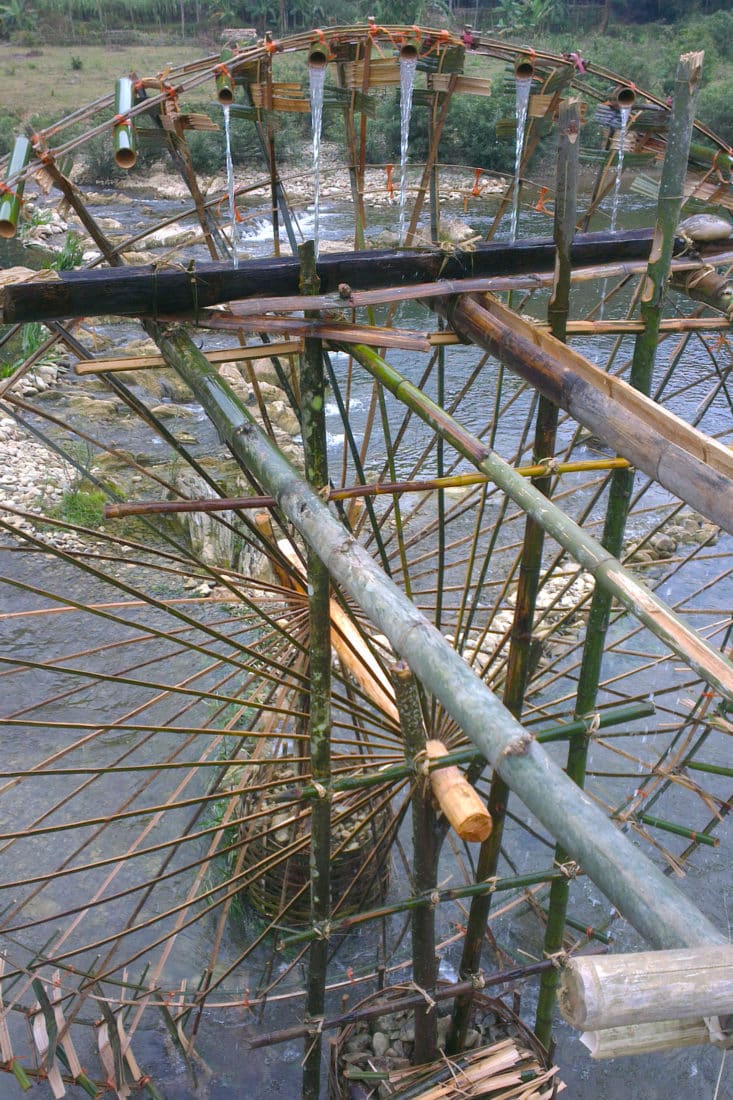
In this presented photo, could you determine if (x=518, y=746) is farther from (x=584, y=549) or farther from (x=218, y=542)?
(x=218, y=542)

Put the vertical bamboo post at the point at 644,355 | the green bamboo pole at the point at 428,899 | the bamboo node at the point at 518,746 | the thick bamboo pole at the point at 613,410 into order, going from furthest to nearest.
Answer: the green bamboo pole at the point at 428,899 < the vertical bamboo post at the point at 644,355 < the thick bamboo pole at the point at 613,410 < the bamboo node at the point at 518,746

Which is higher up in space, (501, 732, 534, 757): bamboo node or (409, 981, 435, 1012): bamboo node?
(501, 732, 534, 757): bamboo node

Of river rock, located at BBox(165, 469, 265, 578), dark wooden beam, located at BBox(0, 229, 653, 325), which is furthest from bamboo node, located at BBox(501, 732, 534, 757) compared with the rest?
river rock, located at BBox(165, 469, 265, 578)

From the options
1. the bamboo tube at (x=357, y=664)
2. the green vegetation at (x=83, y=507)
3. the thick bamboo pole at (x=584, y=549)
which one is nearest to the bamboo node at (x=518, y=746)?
the thick bamboo pole at (x=584, y=549)

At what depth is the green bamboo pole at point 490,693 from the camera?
1301mm

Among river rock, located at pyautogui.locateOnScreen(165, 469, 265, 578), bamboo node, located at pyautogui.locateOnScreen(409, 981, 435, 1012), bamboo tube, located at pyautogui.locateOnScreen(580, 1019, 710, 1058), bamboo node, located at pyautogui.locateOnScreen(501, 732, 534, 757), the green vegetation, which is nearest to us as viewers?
bamboo tube, located at pyautogui.locateOnScreen(580, 1019, 710, 1058)

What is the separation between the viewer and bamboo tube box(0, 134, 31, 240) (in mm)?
2805

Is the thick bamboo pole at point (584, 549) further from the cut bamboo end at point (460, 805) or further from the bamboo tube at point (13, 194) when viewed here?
the bamboo tube at point (13, 194)

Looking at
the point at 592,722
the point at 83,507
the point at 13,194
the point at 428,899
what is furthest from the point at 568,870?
the point at 83,507

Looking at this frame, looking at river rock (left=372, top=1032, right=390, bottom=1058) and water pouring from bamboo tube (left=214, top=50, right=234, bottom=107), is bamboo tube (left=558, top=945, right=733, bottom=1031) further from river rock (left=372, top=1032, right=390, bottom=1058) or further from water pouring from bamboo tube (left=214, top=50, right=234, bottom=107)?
water pouring from bamboo tube (left=214, top=50, right=234, bottom=107)

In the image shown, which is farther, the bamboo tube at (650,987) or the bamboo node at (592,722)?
the bamboo node at (592,722)

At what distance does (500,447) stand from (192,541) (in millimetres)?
3771

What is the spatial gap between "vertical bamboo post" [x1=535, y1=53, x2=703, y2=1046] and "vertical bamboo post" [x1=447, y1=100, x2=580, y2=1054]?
0.22 metres

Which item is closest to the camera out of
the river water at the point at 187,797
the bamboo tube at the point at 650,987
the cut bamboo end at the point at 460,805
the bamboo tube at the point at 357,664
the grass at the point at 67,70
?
the bamboo tube at the point at 650,987
